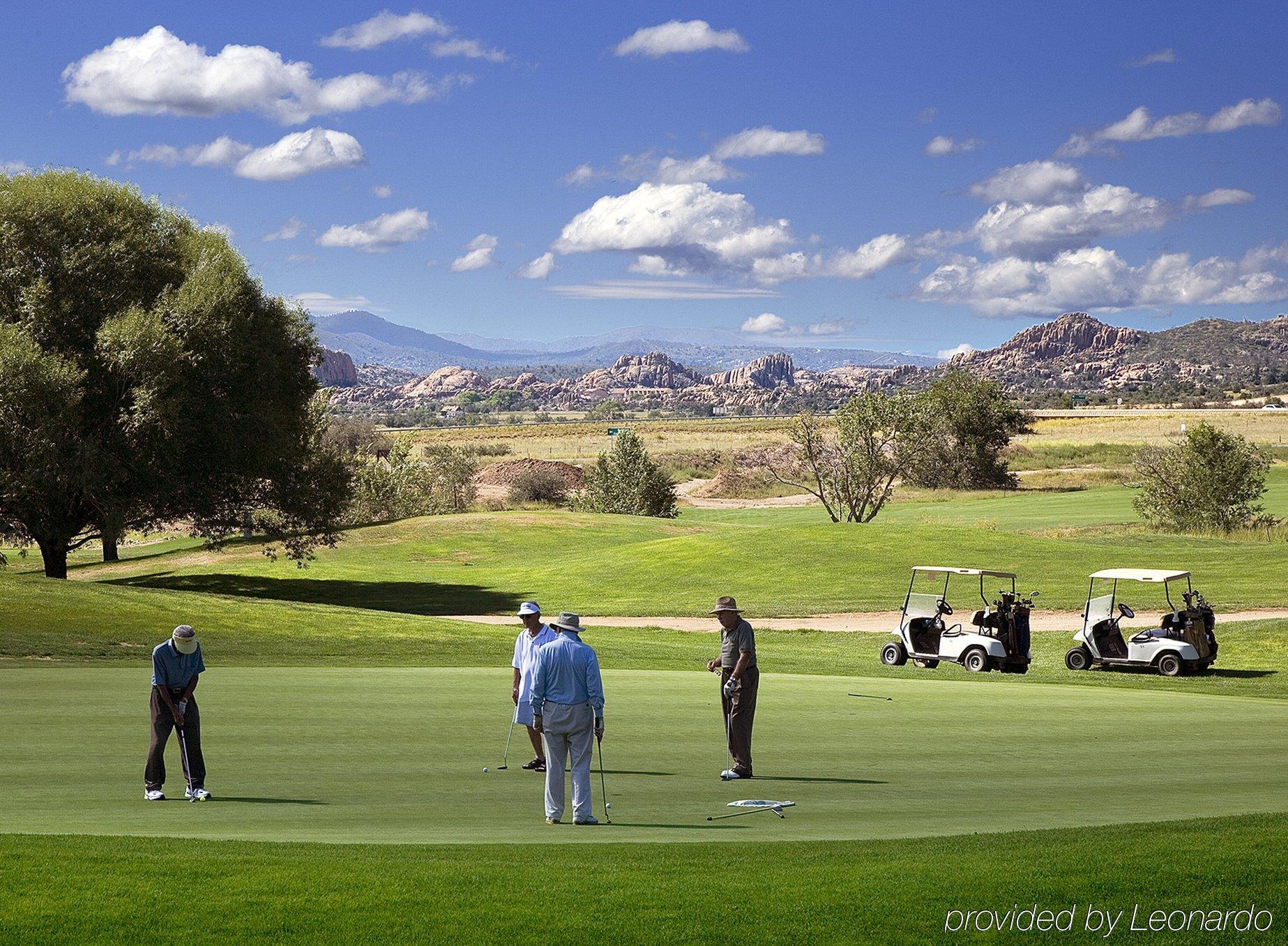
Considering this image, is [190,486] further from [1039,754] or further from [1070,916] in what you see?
[1070,916]

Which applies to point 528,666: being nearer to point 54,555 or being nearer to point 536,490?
point 54,555

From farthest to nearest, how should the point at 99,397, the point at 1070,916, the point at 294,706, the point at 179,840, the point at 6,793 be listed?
the point at 99,397 < the point at 294,706 < the point at 6,793 < the point at 179,840 < the point at 1070,916

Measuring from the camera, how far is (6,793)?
11.8 m

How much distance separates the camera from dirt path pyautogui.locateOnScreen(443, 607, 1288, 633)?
3631 cm

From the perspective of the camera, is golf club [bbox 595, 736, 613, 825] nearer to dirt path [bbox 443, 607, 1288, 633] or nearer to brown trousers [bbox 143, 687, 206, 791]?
brown trousers [bbox 143, 687, 206, 791]

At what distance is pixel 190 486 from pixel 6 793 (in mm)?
32297

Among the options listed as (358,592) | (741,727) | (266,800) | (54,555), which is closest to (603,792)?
(741,727)

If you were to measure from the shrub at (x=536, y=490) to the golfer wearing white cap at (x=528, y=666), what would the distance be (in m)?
72.3

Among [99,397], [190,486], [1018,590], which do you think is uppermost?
[99,397]

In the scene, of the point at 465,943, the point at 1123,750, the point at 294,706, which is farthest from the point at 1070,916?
the point at 294,706

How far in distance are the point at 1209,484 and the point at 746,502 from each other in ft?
→ 140

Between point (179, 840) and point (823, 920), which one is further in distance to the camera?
point (179, 840)

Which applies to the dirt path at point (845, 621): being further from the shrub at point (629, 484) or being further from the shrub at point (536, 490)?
the shrub at point (536, 490)

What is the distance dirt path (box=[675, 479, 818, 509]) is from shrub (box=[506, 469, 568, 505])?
9.72 m
